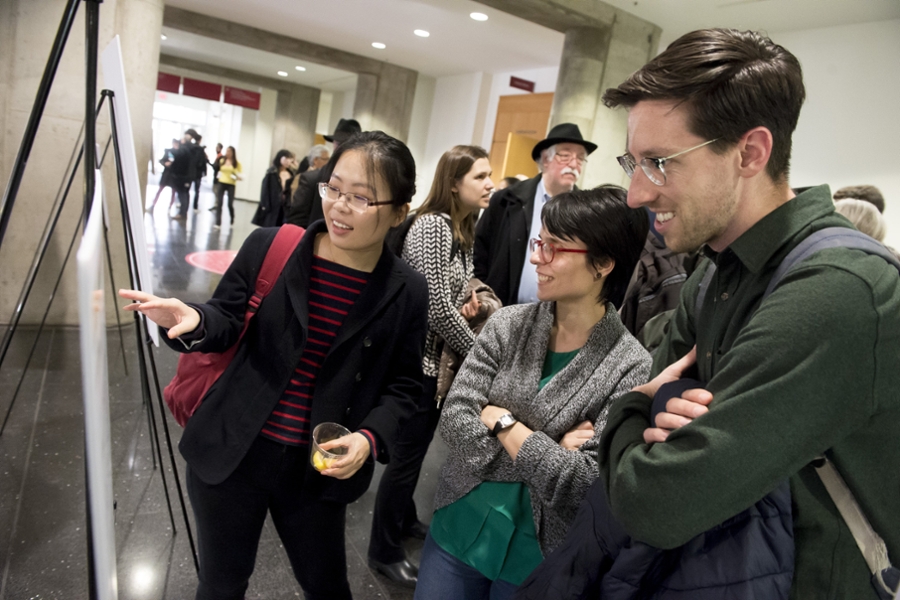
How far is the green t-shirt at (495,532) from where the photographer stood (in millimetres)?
1475

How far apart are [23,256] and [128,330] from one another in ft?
3.10

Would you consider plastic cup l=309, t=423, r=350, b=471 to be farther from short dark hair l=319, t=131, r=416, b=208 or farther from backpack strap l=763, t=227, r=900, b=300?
backpack strap l=763, t=227, r=900, b=300

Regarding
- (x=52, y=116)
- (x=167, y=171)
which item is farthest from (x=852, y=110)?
(x=167, y=171)

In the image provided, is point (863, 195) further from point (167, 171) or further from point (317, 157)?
point (167, 171)

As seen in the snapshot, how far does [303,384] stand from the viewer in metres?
1.56

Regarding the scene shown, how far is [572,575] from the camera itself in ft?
3.63

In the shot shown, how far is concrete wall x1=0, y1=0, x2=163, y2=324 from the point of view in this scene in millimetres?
4242

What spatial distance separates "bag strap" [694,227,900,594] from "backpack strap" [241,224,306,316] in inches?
44.8

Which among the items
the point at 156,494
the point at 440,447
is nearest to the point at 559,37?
the point at 440,447

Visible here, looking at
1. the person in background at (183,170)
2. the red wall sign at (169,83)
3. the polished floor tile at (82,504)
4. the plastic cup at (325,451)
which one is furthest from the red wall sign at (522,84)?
the red wall sign at (169,83)

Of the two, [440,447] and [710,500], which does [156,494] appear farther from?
[710,500]

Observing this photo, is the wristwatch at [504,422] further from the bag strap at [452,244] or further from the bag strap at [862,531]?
the bag strap at [452,244]

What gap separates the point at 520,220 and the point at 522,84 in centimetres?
857

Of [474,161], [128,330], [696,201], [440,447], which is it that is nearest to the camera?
[696,201]
